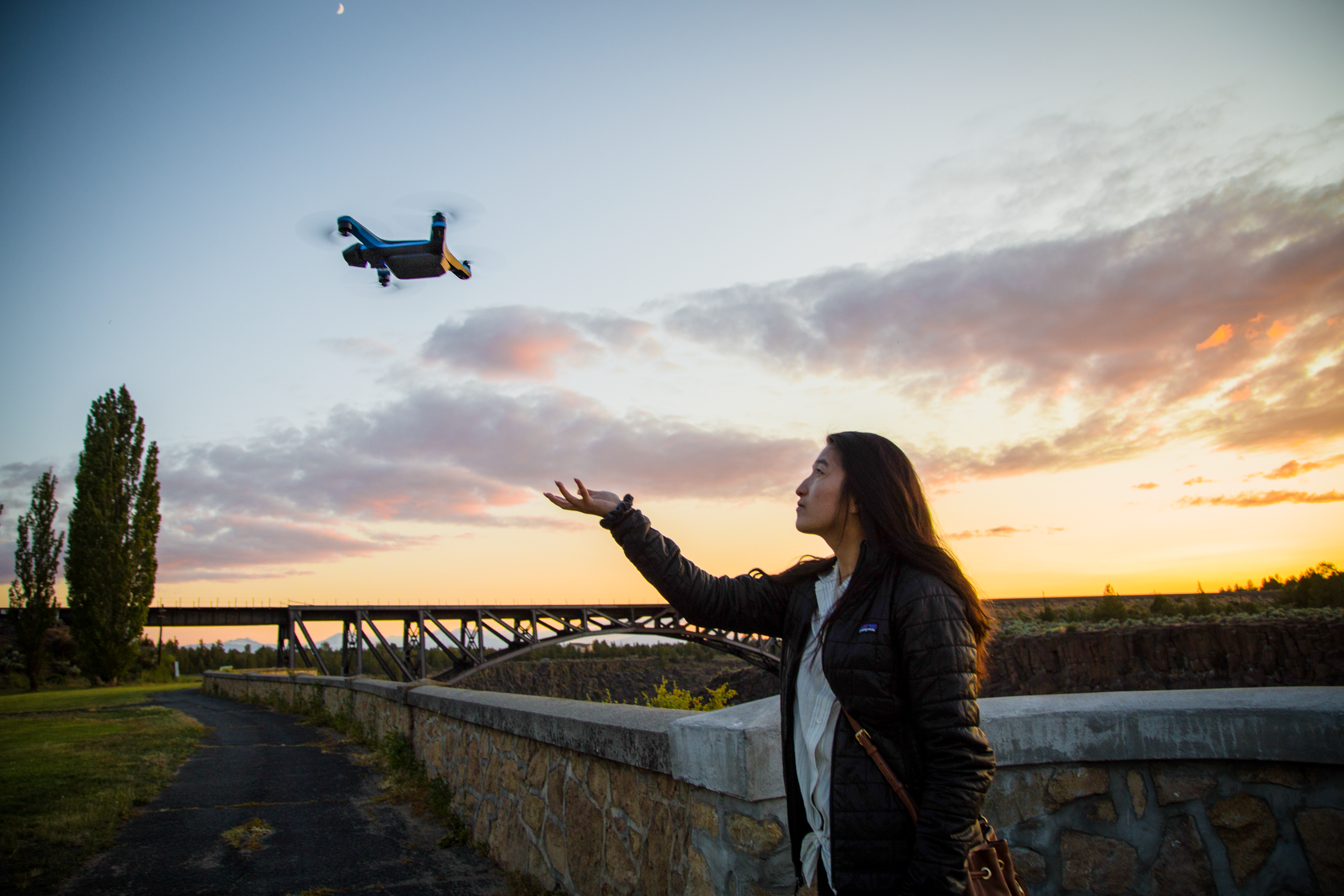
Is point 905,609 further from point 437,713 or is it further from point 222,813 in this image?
point 222,813

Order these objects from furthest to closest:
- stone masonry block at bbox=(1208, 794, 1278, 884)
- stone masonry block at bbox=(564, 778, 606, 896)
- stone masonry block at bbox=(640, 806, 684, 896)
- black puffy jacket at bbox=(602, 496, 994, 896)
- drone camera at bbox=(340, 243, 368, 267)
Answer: drone camera at bbox=(340, 243, 368, 267) < stone masonry block at bbox=(564, 778, 606, 896) < stone masonry block at bbox=(640, 806, 684, 896) < stone masonry block at bbox=(1208, 794, 1278, 884) < black puffy jacket at bbox=(602, 496, 994, 896)

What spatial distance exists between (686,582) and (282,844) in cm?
421

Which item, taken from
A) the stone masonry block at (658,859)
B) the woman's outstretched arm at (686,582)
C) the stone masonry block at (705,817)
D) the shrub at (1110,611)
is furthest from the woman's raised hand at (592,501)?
the shrub at (1110,611)

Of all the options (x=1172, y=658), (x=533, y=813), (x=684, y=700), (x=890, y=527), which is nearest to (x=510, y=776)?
(x=533, y=813)

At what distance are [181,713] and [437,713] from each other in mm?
11671

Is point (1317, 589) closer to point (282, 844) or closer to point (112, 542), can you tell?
point (282, 844)

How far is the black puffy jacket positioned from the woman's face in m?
0.17

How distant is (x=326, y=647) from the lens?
2060 inches

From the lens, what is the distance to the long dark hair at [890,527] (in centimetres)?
158

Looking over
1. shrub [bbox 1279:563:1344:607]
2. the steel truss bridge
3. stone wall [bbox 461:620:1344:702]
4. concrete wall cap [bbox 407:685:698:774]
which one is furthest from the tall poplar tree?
shrub [bbox 1279:563:1344:607]

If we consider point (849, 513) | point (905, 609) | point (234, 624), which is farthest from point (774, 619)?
point (234, 624)

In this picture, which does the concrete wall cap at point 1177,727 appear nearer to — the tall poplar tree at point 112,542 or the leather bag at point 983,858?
the leather bag at point 983,858

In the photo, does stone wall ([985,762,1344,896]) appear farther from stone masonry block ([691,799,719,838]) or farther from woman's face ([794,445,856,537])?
woman's face ([794,445,856,537])

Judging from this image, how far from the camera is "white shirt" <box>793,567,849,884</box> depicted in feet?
5.11
